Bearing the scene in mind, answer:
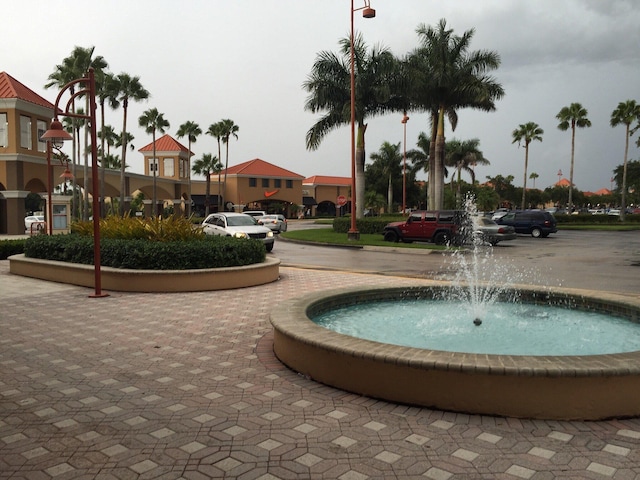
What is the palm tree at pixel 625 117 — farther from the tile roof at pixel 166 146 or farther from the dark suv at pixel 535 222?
the tile roof at pixel 166 146

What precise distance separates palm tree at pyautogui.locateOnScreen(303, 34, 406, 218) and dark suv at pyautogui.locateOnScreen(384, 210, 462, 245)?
677 cm

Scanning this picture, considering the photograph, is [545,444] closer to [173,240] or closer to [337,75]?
[173,240]

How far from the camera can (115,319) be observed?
27.8ft

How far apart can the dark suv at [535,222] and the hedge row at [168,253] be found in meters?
24.5

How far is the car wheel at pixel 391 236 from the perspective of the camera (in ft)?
86.3

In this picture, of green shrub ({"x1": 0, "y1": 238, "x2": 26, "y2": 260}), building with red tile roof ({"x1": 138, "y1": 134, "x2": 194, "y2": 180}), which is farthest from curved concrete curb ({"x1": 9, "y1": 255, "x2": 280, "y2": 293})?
building with red tile roof ({"x1": 138, "y1": 134, "x2": 194, "y2": 180})

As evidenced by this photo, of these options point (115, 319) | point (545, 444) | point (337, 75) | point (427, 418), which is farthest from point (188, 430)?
point (337, 75)

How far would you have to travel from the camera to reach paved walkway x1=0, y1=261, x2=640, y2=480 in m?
3.56

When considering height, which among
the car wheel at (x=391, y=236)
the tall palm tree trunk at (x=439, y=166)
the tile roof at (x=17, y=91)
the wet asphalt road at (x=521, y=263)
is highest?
the tile roof at (x=17, y=91)

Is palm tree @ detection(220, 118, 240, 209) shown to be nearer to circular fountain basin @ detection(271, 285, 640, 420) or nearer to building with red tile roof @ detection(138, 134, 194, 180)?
building with red tile roof @ detection(138, 134, 194, 180)

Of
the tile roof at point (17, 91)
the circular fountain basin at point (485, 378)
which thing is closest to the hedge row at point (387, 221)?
the tile roof at point (17, 91)

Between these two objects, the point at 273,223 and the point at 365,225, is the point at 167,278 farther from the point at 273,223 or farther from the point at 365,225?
the point at 273,223

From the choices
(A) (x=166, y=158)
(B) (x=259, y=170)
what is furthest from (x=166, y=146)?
(B) (x=259, y=170)

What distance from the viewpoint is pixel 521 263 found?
17859 mm
